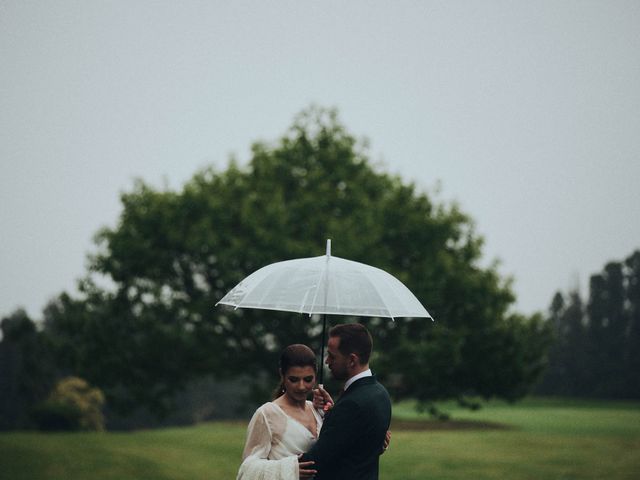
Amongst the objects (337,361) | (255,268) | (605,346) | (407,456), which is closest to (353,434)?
(337,361)

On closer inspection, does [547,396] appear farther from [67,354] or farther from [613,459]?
[67,354]

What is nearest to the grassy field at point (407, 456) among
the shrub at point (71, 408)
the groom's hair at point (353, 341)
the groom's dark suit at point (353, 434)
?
the shrub at point (71, 408)

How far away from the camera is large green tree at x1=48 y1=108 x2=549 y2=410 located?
24.3 metres

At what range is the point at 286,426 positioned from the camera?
5363mm

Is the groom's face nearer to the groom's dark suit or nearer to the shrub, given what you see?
the groom's dark suit

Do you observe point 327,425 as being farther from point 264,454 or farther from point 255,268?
point 255,268

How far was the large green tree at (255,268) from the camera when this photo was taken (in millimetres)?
24312

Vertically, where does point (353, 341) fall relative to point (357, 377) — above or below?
above

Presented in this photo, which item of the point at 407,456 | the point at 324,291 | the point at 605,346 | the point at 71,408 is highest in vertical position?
the point at 324,291

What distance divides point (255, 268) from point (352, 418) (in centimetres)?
1879

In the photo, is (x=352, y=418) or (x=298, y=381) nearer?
(x=352, y=418)

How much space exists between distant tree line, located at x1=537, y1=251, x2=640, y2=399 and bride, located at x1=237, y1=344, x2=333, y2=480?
68.9 meters

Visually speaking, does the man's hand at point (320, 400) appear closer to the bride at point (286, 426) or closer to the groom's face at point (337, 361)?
the bride at point (286, 426)

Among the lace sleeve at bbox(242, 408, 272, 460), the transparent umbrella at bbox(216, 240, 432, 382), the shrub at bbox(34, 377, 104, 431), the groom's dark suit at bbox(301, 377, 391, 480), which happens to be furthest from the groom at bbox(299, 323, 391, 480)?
the shrub at bbox(34, 377, 104, 431)
